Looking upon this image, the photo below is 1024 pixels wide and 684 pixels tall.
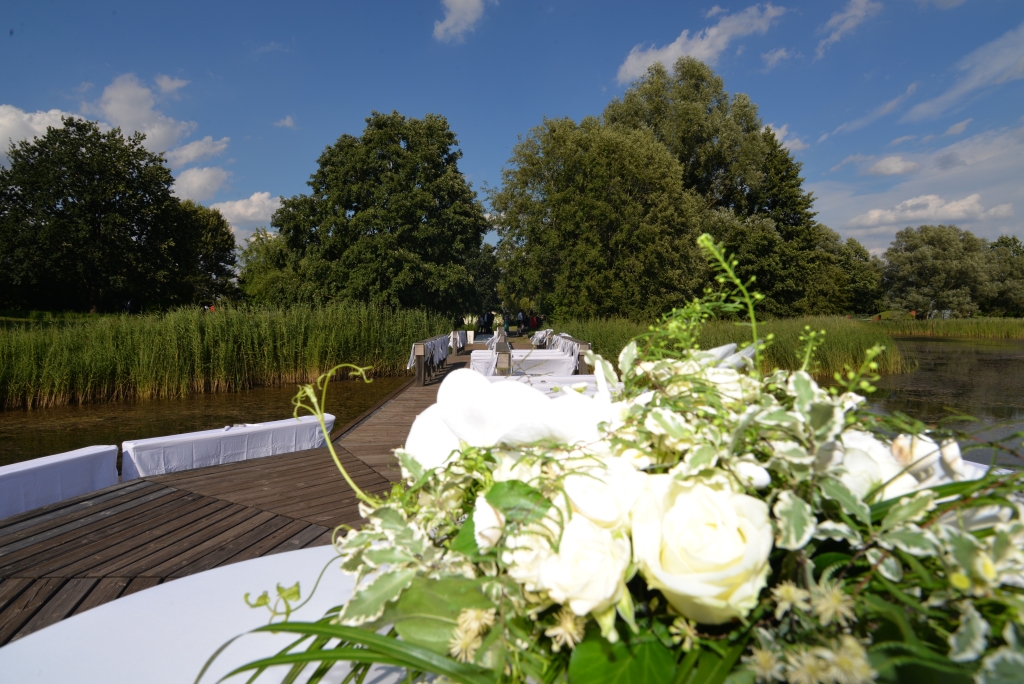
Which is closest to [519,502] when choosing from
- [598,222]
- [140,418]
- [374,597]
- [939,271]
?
[374,597]

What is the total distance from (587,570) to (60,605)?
2368mm

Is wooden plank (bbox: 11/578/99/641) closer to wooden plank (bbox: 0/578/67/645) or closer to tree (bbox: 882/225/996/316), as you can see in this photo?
wooden plank (bbox: 0/578/67/645)

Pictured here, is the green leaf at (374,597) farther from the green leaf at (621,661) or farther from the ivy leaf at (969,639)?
the ivy leaf at (969,639)

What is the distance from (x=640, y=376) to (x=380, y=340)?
11.4 m

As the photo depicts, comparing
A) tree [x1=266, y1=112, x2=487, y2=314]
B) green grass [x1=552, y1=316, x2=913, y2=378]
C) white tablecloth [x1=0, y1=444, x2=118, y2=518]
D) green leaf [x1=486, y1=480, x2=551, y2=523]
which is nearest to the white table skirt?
green leaf [x1=486, y1=480, x2=551, y2=523]

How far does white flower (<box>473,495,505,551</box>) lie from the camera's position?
53 cm

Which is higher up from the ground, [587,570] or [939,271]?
[939,271]

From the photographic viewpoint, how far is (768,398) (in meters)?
0.52

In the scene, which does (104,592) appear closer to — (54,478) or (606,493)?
(54,478)

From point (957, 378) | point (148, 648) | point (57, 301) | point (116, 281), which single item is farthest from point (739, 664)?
point (57, 301)

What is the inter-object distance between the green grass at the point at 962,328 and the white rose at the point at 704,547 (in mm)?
27862

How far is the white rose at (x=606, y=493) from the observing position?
1.59 feet

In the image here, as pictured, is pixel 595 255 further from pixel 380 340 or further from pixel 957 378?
pixel 957 378

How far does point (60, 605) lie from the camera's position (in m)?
1.94
